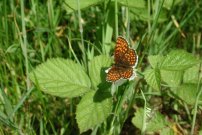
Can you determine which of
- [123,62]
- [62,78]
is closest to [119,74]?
[123,62]

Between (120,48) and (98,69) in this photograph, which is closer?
(120,48)

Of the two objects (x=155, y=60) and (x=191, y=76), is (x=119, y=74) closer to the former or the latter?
(x=155, y=60)

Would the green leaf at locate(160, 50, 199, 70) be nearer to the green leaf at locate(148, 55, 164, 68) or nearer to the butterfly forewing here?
the green leaf at locate(148, 55, 164, 68)

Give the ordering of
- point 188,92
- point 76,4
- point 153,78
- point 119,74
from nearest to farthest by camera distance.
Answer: point 119,74 → point 153,78 → point 188,92 → point 76,4

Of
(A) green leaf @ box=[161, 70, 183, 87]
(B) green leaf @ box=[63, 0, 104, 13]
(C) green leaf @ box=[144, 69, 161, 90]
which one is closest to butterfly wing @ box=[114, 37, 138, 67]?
(C) green leaf @ box=[144, 69, 161, 90]

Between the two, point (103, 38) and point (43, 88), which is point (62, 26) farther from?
point (43, 88)

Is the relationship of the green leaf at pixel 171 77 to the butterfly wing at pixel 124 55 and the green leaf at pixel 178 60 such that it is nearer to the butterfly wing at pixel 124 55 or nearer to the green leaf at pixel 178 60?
the green leaf at pixel 178 60

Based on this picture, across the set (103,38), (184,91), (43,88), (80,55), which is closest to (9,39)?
(80,55)
